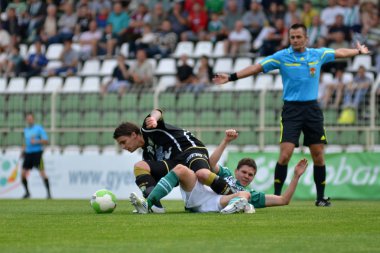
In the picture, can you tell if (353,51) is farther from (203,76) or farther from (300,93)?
(203,76)

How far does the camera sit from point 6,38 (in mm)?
29797

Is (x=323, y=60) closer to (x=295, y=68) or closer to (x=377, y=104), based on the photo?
(x=295, y=68)

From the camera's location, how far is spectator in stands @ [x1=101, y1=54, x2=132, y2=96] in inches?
976

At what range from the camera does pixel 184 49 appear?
85.1ft

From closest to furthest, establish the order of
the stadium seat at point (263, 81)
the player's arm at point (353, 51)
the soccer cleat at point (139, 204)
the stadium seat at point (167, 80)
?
the soccer cleat at point (139, 204), the player's arm at point (353, 51), the stadium seat at point (263, 81), the stadium seat at point (167, 80)

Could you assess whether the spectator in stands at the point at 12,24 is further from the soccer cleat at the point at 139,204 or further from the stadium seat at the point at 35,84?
the soccer cleat at the point at 139,204

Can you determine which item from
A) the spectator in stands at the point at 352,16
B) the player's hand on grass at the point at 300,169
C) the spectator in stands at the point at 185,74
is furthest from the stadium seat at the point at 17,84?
the player's hand on grass at the point at 300,169

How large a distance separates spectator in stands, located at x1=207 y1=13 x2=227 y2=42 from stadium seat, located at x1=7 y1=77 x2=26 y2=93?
17.1 ft

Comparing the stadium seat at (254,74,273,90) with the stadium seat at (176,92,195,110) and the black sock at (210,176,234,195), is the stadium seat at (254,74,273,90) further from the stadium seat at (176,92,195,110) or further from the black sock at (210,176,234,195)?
the black sock at (210,176,234,195)

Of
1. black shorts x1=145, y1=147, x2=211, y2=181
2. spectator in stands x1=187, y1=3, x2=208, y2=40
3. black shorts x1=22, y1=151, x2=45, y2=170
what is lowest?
black shorts x1=22, y1=151, x2=45, y2=170

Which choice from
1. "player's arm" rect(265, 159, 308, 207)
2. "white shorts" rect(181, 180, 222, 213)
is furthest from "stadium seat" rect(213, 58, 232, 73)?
"white shorts" rect(181, 180, 222, 213)

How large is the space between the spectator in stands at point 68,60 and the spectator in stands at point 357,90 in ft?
28.2

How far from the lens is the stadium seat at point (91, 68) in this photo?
26.7m

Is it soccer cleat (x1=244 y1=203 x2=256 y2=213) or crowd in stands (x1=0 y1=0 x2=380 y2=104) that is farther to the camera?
crowd in stands (x1=0 y1=0 x2=380 y2=104)
